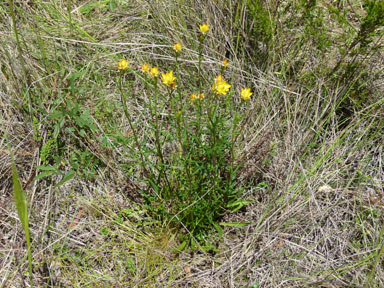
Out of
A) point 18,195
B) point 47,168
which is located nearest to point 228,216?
point 47,168

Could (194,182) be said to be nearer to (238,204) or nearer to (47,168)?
(238,204)

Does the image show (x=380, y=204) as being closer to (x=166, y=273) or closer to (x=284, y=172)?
(x=284, y=172)

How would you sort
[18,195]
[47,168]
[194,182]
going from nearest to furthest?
[18,195], [194,182], [47,168]

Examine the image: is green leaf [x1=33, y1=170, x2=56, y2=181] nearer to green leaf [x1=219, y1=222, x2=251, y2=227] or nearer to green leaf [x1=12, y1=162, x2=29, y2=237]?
green leaf [x1=12, y1=162, x2=29, y2=237]

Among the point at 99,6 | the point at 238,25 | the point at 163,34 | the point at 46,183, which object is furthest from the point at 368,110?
the point at 99,6

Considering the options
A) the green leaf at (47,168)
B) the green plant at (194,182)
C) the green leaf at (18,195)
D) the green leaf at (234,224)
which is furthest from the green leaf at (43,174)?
the green leaf at (234,224)

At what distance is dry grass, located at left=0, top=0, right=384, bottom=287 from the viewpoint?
1600 millimetres

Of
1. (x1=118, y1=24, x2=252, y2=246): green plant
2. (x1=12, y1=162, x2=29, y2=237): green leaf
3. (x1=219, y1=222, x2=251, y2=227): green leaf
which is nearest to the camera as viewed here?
(x1=12, y1=162, x2=29, y2=237): green leaf

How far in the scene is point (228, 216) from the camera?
1819 mm

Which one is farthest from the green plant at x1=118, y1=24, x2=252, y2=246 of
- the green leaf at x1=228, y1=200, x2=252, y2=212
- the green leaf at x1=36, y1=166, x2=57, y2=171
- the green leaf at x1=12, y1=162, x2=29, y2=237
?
the green leaf at x1=12, y1=162, x2=29, y2=237

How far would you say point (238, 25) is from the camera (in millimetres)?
2188

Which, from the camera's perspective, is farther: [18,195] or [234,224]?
[234,224]

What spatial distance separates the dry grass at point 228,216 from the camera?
5.25 ft

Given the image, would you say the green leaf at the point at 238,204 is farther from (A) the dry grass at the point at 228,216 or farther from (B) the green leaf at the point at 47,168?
(B) the green leaf at the point at 47,168
